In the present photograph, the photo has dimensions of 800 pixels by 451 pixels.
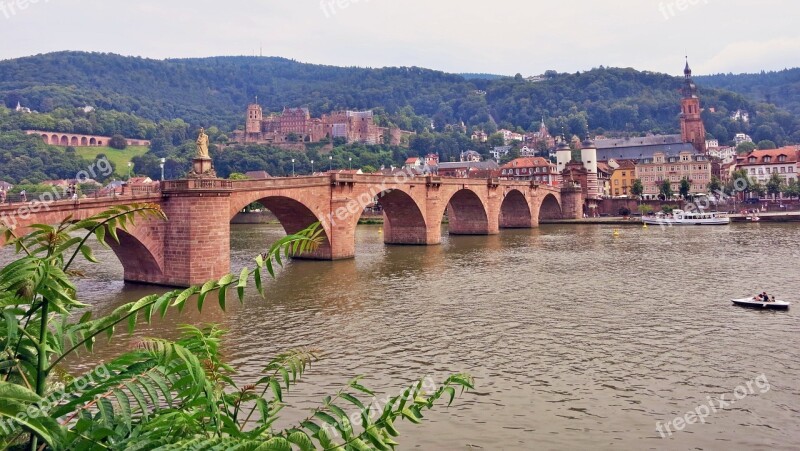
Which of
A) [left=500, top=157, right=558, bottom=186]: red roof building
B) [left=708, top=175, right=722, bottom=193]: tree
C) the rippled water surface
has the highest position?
[left=500, top=157, right=558, bottom=186]: red roof building

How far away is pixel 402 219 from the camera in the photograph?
199ft

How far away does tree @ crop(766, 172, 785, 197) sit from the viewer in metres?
106

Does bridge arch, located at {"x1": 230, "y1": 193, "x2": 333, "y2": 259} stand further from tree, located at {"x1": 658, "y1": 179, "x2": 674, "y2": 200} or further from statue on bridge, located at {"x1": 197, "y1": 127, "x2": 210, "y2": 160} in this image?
tree, located at {"x1": 658, "y1": 179, "x2": 674, "y2": 200}

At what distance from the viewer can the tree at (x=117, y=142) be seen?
185m

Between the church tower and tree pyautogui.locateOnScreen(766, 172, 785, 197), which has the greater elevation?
the church tower

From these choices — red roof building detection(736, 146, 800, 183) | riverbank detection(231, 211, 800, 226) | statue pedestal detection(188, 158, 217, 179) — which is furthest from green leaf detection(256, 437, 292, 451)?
red roof building detection(736, 146, 800, 183)

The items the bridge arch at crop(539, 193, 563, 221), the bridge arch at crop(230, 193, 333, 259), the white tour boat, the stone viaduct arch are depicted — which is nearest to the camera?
the bridge arch at crop(230, 193, 333, 259)

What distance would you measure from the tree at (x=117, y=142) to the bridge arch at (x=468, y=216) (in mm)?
140187

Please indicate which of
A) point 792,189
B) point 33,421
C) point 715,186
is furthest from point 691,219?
point 33,421

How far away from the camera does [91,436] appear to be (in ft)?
13.8

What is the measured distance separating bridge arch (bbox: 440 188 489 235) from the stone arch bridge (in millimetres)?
110

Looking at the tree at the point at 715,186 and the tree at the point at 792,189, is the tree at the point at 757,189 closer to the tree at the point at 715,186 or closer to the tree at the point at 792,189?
the tree at the point at 792,189

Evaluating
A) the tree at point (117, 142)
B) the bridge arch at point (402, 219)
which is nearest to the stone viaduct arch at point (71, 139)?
the tree at point (117, 142)

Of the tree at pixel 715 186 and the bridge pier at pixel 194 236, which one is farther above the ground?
the tree at pixel 715 186
